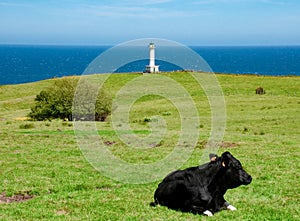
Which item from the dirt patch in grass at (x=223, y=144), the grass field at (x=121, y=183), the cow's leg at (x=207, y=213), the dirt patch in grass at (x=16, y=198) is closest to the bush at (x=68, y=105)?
the grass field at (x=121, y=183)

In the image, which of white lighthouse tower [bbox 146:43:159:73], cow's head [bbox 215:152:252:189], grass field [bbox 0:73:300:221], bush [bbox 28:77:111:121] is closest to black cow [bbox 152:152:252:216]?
cow's head [bbox 215:152:252:189]

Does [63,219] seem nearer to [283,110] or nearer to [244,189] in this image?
[244,189]

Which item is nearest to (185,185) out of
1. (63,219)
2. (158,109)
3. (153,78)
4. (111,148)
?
(63,219)

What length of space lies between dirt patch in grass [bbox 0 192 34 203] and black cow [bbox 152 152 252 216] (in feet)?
17.3

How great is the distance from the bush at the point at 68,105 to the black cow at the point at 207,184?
39113mm

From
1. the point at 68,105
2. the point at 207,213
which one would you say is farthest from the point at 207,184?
the point at 68,105

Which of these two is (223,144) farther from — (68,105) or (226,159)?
(68,105)

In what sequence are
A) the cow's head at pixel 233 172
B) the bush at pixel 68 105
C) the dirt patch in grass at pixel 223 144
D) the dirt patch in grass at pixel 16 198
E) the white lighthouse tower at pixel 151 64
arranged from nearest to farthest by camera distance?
1. the cow's head at pixel 233 172
2. the dirt patch in grass at pixel 16 198
3. the dirt patch in grass at pixel 223 144
4. the bush at pixel 68 105
5. the white lighthouse tower at pixel 151 64

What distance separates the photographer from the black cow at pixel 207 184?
11.6m

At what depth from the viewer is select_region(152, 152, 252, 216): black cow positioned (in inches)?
458

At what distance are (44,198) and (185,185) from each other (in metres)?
4.84

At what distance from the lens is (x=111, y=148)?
2575 centimetres

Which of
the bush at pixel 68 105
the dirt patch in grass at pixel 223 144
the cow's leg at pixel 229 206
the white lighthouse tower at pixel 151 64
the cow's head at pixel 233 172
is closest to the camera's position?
the cow's head at pixel 233 172

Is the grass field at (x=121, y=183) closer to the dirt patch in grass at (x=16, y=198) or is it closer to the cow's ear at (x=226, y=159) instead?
the dirt patch in grass at (x=16, y=198)
